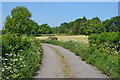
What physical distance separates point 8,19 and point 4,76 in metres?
26.3

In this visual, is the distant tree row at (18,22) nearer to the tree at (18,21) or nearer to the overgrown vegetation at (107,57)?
the tree at (18,21)

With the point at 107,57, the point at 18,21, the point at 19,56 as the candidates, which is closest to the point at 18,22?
the point at 18,21

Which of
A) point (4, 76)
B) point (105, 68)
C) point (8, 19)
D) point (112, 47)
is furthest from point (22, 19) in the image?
point (4, 76)

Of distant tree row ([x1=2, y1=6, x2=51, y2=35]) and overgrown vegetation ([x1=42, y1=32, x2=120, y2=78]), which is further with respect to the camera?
distant tree row ([x1=2, y1=6, x2=51, y2=35])

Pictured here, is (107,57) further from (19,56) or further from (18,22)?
(18,22)

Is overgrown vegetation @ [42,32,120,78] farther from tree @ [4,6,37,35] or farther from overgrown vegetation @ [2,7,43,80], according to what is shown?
tree @ [4,6,37,35]

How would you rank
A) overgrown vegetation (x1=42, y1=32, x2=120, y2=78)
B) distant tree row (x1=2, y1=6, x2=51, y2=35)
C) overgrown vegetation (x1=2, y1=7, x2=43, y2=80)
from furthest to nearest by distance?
distant tree row (x1=2, y1=6, x2=51, y2=35)
overgrown vegetation (x1=42, y1=32, x2=120, y2=78)
overgrown vegetation (x1=2, y1=7, x2=43, y2=80)

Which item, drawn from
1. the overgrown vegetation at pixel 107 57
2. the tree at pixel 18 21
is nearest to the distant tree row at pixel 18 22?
the tree at pixel 18 21

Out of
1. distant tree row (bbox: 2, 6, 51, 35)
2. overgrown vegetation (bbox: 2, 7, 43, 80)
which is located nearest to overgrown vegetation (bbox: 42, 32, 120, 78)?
overgrown vegetation (bbox: 2, 7, 43, 80)

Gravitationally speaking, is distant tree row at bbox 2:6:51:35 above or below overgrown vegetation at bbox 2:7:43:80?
above

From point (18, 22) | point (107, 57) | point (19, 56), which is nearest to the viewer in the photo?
point (19, 56)

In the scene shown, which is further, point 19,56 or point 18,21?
point 18,21

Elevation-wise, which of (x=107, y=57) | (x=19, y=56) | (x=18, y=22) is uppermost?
(x=18, y=22)

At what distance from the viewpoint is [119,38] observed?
1373 centimetres
